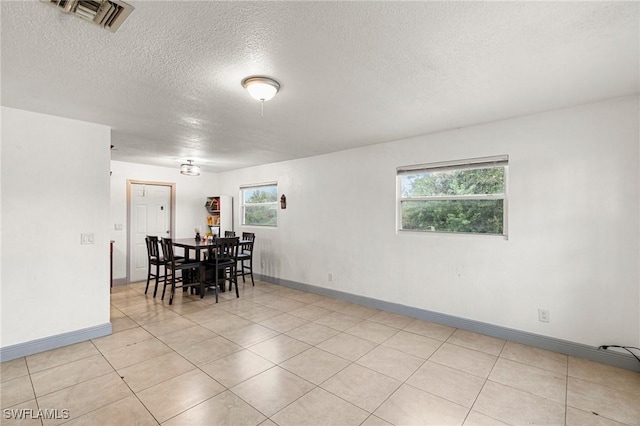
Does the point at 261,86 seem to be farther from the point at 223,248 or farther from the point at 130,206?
the point at 130,206

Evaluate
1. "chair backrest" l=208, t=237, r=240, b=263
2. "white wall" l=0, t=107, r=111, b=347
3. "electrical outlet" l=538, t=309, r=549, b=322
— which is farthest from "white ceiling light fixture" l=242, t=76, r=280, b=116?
"electrical outlet" l=538, t=309, r=549, b=322

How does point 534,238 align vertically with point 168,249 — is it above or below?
above

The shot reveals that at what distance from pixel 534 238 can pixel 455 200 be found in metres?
0.90

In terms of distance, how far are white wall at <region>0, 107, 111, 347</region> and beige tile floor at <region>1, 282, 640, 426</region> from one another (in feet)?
1.18

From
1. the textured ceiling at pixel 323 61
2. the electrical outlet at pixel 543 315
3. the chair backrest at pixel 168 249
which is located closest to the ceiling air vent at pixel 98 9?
the textured ceiling at pixel 323 61

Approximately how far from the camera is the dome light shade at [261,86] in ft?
6.98

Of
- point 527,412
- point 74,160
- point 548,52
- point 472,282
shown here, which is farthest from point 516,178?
point 74,160

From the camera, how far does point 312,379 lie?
7.89 feet

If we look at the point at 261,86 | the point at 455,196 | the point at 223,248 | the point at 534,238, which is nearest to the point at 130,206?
the point at 223,248

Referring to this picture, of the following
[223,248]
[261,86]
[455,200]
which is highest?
[261,86]

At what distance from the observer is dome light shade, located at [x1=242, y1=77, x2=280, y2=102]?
213 centimetres

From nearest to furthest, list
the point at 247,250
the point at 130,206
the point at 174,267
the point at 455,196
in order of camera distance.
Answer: the point at 455,196 → the point at 174,267 → the point at 130,206 → the point at 247,250

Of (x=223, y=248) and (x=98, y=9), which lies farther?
(x=223, y=248)

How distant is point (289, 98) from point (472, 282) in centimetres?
285
